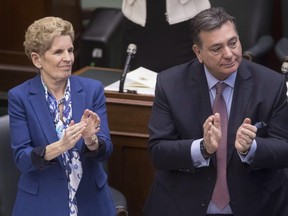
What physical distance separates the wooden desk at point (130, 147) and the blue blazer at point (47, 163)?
25.2 inches

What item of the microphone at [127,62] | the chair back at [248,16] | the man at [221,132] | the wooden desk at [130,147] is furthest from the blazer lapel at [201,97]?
the chair back at [248,16]

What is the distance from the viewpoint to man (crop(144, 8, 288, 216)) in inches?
92.4

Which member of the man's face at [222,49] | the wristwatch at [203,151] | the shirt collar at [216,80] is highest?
the man's face at [222,49]

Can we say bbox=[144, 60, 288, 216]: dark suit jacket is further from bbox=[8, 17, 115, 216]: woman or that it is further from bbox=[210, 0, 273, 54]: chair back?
bbox=[210, 0, 273, 54]: chair back

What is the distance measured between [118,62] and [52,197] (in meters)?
2.51

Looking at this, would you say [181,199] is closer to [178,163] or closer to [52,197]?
[178,163]

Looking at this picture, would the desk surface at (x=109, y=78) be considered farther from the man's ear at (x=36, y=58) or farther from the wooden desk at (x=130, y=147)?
the man's ear at (x=36, y=58)

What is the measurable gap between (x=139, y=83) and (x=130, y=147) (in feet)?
1.01

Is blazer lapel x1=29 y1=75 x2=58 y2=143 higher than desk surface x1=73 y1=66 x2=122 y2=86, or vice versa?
blazer lapel x1=29 y1=75 x2=58 y2=143

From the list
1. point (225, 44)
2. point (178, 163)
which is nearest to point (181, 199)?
point (178, 163)

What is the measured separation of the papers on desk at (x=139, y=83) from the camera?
3.36 metres

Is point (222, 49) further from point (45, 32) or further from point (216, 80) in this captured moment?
point (45, 32)

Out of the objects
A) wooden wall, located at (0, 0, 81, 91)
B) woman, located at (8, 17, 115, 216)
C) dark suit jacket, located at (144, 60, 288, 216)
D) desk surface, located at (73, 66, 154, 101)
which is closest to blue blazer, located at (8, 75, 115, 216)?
woman, located at (8, 17, 115, 216)

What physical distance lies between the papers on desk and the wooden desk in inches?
2.5
